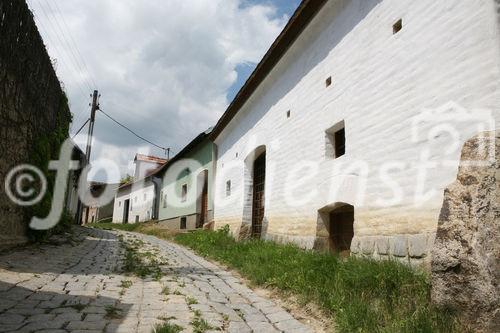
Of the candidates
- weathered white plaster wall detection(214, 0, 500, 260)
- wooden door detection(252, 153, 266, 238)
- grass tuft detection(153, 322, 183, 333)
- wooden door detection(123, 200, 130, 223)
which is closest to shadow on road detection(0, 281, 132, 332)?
grass tuft detection(153, 322, 183, 333)

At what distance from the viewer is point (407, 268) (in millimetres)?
3801

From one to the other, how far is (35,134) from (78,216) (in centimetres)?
1185

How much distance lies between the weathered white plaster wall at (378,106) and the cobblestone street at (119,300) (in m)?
1.82

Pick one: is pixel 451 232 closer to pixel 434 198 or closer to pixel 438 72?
pixel 434 198

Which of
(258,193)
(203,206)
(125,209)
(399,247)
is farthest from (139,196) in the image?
(399,247)

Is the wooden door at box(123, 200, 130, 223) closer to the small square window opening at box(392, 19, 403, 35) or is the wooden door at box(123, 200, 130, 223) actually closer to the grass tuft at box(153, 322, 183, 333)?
the small square window opening at box(392, 19, 403, 35)

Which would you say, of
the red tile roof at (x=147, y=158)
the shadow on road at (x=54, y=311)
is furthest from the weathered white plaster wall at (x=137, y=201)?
the shadow on road at (x=54, y=311)

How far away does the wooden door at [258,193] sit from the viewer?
10.2 m

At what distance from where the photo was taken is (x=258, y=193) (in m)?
10.5

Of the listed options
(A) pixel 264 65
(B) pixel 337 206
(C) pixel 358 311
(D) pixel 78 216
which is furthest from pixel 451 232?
(D) pixel 78 216

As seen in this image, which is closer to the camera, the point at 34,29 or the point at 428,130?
the point at 428,130

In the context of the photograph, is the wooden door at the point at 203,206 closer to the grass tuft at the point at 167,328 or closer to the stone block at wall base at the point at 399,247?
the stone block at wall base at the point at 399,247

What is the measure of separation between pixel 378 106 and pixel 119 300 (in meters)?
3.99

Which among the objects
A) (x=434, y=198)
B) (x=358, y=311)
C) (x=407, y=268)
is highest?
(x=434, y=198)
